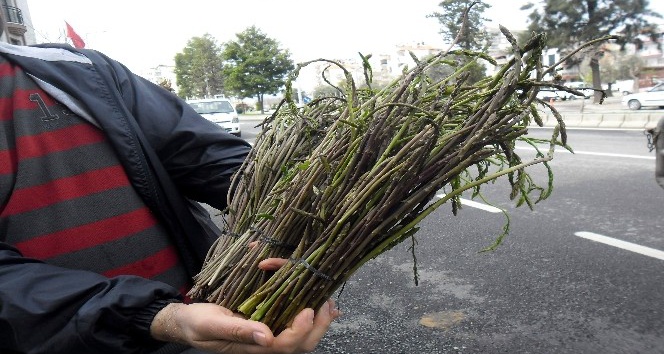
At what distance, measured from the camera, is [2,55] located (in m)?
1.26

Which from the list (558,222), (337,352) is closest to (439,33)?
(558,222)

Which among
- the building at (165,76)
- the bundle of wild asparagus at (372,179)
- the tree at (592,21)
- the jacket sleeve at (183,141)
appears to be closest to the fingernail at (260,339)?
the bundle of wild asparagus at (372,179)

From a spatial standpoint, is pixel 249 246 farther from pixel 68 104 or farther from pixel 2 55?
pixel 2 55

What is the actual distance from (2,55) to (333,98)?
882 millimetres

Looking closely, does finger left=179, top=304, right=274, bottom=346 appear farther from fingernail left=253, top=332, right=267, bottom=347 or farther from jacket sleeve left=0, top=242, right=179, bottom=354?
jacket sleeve left=0, top=242, right=179, bottom=354

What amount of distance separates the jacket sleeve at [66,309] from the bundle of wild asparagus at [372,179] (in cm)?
21

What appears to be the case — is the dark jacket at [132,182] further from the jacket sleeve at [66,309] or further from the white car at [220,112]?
the white car at [220,112]

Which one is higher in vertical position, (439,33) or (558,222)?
(439,33)

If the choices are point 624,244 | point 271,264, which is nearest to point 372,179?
point 271,264

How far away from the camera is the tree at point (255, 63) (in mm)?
39594

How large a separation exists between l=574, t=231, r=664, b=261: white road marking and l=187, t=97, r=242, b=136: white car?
12733 millimetres

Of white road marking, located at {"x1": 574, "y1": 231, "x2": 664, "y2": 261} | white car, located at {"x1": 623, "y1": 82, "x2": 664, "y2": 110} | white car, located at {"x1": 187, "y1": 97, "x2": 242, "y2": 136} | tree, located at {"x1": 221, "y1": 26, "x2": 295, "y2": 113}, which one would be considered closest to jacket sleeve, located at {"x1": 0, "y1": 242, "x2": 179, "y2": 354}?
white road marking, located at {"x1": 574, "y1": 231, "x2": 664, "y2": 261}

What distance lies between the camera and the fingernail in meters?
0.96

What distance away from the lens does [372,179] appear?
1.07 meters
